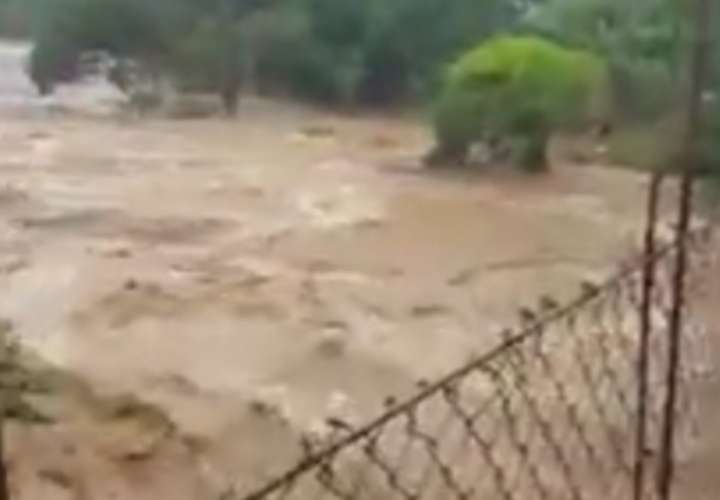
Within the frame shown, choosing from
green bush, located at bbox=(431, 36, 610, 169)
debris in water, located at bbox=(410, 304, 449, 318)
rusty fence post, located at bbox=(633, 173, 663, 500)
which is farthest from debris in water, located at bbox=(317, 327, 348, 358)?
rusty fence post, located at bbox=(633, 173, 663, 500)

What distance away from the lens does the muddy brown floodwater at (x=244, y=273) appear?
476 centimetres

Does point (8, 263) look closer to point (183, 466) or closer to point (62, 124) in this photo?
point (183, 466)

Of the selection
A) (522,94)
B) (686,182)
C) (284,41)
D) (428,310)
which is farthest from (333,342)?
(284,41)

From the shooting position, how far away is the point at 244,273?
23.1 ft

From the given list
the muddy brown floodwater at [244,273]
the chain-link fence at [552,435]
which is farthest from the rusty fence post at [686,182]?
the muddy brown floodwater at [244,273]

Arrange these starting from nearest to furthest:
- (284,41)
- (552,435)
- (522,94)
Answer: (552,435)
(522,94)
(284,41)

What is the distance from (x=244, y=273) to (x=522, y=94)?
2817mm

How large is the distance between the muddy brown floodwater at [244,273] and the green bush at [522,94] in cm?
31

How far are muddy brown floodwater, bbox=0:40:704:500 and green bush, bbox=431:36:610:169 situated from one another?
31cm

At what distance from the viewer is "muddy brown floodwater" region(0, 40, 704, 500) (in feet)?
15.6

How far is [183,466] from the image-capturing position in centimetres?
453

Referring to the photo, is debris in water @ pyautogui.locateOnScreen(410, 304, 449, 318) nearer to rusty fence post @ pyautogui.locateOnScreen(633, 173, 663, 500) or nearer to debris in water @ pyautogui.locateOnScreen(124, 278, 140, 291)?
debris in water @ pyautogui.locateOnScreen(124, 278, 140, 291)

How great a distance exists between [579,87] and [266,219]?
7.14 ft

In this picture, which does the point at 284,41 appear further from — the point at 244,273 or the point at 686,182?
the point at 686,182
